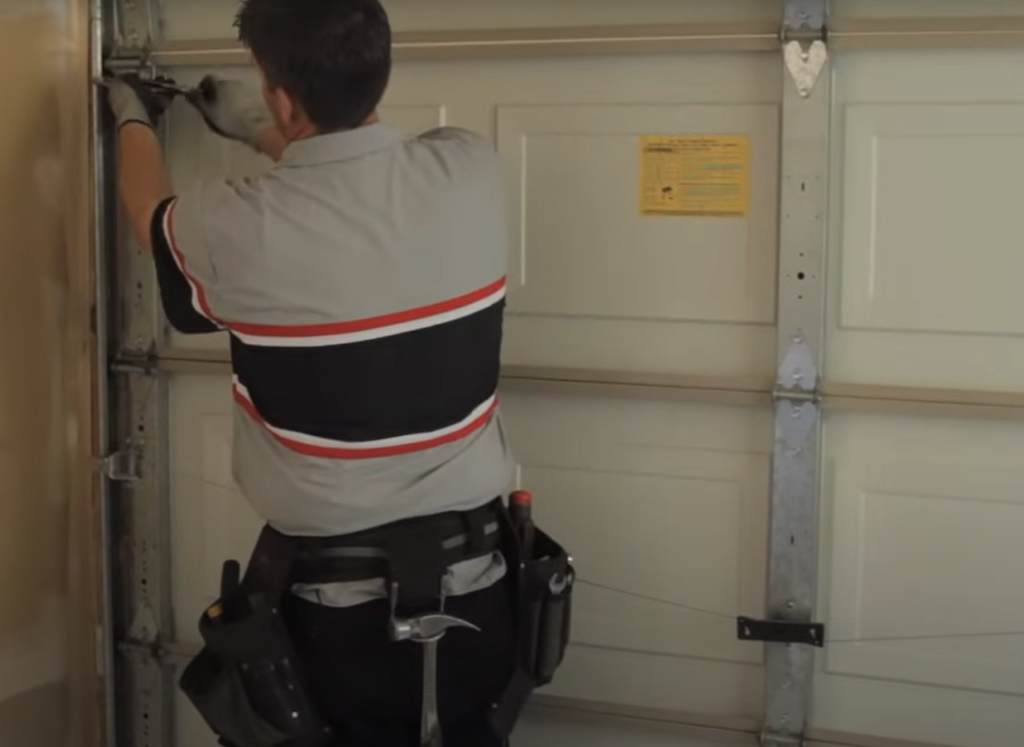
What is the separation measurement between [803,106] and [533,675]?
0.99 m

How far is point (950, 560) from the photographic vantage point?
234 cm

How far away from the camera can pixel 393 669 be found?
2.02 metres

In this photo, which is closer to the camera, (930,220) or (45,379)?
(930,220)

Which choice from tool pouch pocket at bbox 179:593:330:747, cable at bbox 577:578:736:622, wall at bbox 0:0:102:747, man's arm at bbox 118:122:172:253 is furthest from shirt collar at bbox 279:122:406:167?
cable at bbox 577:578:736:622

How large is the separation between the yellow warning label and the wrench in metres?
0.82

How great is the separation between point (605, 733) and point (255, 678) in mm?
823

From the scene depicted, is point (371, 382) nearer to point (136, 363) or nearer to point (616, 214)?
point (616, 214)

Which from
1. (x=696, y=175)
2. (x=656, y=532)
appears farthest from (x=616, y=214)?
(x=656, y=532)

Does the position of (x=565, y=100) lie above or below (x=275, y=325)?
above

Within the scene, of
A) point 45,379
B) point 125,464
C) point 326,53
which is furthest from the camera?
point 125,464

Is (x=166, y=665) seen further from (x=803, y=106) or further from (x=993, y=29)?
(x=993, y=29)

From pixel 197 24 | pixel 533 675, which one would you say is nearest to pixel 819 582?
pixel 533 675

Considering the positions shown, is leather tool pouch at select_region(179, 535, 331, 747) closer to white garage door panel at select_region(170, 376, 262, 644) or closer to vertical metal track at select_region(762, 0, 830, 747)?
white garage door panel at select_region(170, 376, 262, 644)

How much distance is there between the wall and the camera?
2539 millimetres
